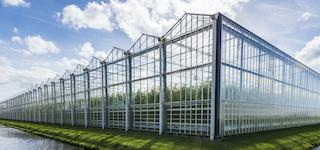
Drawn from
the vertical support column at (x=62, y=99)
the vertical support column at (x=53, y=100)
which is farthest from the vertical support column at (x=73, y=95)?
the vertical support column at (x=53, y=100)

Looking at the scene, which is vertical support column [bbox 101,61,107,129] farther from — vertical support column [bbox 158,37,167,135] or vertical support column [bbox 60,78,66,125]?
vertical support column [bbox 60,78,66,125]

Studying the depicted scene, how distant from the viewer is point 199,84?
76.0 ft

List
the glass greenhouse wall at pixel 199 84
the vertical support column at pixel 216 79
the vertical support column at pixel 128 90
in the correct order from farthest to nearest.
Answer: the vertical support column at pixel 128 90, the glass greenhouse wall at pixel 199 84, the vertical support column at pixel 216 79

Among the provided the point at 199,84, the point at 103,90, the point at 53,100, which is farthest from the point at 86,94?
the point at 199,84

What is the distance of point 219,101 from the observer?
2112 centimetres

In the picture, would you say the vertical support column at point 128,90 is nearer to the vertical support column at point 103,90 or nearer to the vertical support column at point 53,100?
the vertical support column at point 103,90

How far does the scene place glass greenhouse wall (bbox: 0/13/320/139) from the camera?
2227 cm

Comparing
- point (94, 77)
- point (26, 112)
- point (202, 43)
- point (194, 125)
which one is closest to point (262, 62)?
point (202, 43)

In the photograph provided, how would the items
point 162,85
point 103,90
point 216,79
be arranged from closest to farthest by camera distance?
Answer: point 216,79
point 162,85
point 103,90

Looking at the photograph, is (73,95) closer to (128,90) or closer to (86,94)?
(86,94)

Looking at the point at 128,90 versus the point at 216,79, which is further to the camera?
the point at 128,90

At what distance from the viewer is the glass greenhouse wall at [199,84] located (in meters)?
22.3

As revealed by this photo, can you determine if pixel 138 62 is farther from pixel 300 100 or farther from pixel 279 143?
pixel 300 100

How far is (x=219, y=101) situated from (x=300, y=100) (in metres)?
28.2
